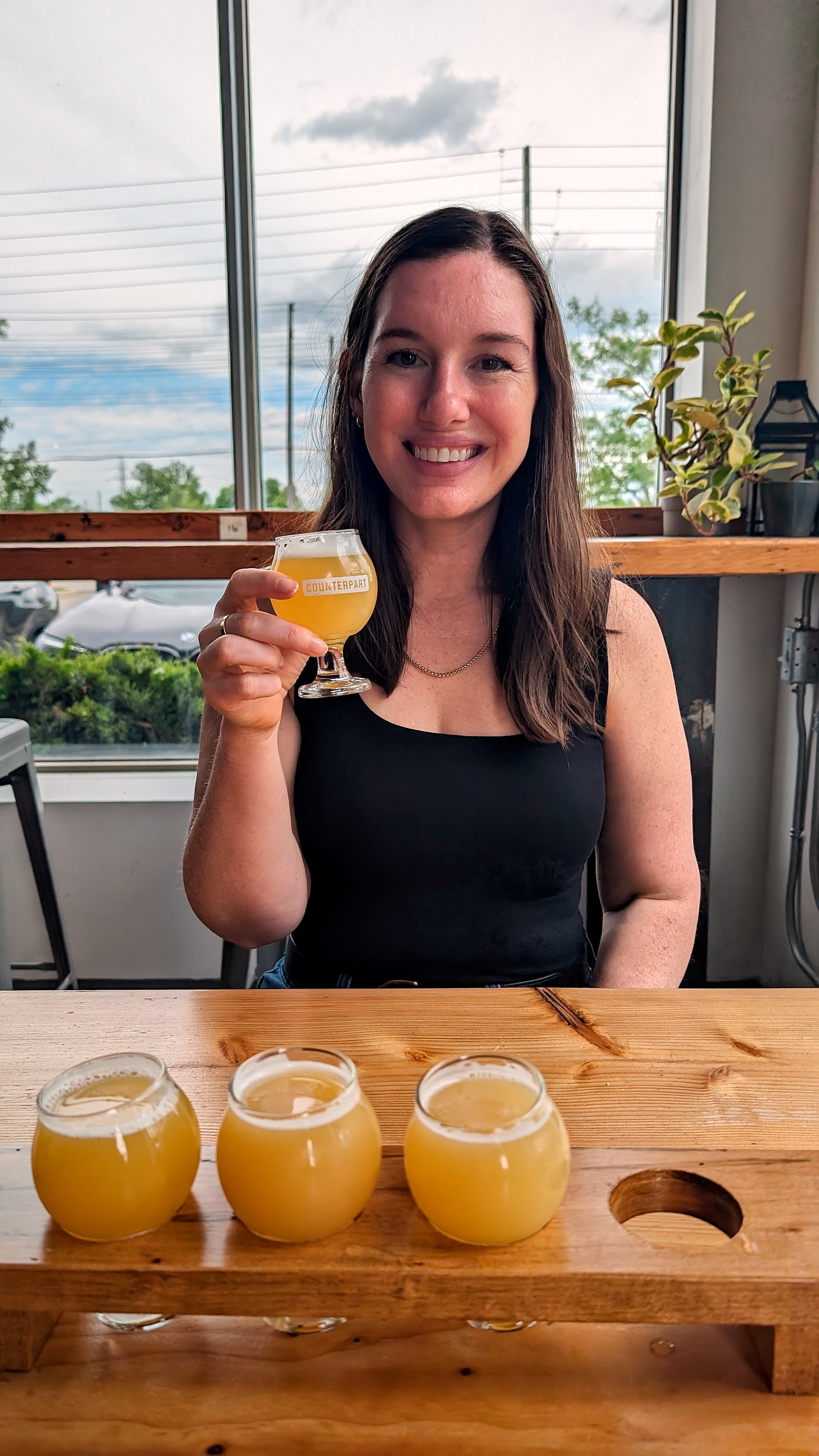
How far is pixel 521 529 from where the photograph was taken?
5.16 feet

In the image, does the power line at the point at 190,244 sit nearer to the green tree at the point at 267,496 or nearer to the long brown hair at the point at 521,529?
the green tree at the point at 267,496

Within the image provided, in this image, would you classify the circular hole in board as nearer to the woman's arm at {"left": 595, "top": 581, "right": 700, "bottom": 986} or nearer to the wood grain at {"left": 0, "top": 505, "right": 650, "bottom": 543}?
the woman's arm at {"left": 595, "top": 581, "right": 700, "bottom": 986}

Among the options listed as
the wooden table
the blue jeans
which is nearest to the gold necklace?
the blue jeans

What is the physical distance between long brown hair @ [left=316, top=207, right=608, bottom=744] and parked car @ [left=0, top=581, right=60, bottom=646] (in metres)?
1.87

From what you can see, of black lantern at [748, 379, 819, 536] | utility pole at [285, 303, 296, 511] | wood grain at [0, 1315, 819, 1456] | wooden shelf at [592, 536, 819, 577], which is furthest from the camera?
utility pole at [285, 303, 296, 511]

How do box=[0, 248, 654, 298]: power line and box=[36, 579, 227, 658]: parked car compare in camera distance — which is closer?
box=[0, 248, 654, 298]: power line

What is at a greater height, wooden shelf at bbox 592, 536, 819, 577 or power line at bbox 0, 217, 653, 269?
power line at bbox 0, 217, 653, 269

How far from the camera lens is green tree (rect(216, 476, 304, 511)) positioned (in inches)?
125

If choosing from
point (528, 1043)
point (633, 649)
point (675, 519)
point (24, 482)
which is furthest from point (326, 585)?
point (24, 482)

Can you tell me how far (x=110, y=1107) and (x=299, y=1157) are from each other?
0.12 meters

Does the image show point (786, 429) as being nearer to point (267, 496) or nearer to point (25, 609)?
point (267, 496)

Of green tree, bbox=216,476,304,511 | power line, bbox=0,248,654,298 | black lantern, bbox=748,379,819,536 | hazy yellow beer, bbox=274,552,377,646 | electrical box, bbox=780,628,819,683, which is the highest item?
power line, bbox=0,248,654,298

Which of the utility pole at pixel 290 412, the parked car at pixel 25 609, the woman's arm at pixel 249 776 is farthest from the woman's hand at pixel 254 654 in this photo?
the parked car at pixel 25 609

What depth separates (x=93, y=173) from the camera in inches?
120
